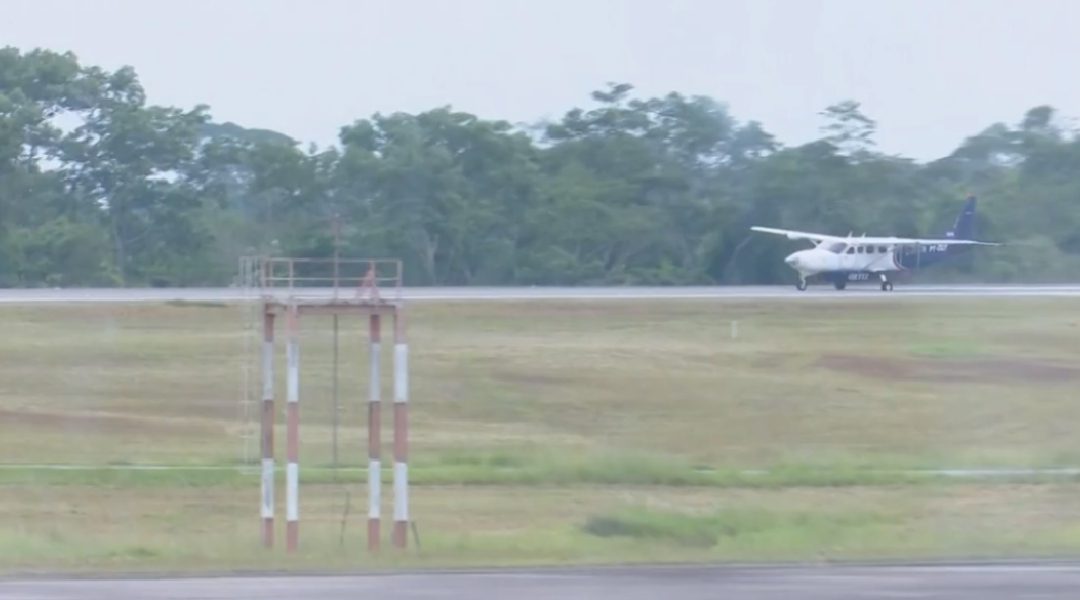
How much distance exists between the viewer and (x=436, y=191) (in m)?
45.2

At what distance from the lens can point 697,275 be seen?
49.4 metres

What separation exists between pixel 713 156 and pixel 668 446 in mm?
17460

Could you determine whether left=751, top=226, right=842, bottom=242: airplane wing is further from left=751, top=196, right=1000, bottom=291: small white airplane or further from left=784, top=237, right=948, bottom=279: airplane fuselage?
left=784, top=237, right=948, bottom=279: airplane fuselage

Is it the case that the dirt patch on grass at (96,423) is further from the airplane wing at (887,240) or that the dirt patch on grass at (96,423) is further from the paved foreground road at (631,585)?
the airplane wing at (887,240)

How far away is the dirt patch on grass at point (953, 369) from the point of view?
3734 centimetres

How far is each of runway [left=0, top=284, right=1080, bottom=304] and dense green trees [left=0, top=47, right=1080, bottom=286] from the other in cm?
74

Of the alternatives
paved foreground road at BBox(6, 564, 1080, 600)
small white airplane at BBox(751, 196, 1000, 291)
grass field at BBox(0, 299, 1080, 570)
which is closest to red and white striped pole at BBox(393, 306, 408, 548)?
grass field at BBox(0, 299, 1080, 570)

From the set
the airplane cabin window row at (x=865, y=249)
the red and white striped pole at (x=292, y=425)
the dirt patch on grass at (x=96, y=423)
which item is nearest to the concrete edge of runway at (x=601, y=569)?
the red and white striped pole at (x=292, y=425)

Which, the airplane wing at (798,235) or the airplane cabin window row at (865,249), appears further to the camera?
the airplane cabin window row at (865,249)

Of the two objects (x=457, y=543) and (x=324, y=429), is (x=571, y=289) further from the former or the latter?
(x=457, y=543)

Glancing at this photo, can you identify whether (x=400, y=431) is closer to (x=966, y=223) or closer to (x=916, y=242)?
(x=966, y=223)

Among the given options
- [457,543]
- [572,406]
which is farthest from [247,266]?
[572,406]

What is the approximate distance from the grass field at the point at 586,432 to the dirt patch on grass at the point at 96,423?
9 cm

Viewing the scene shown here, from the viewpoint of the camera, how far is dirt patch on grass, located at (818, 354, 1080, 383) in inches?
1470
